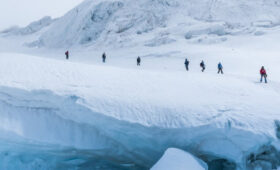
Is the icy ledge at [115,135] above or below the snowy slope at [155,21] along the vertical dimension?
below

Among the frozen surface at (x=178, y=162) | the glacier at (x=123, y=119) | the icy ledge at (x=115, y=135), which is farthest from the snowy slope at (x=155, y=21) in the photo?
the frozen surface at (x=178, y=162)

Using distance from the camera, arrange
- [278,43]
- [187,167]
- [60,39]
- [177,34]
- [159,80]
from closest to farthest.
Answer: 1. [187,167]
2. [159,80]
3. [278,43]
4. [177,34]
5. [60,39]

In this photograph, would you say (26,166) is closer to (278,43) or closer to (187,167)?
(187,167)

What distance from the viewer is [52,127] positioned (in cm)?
769

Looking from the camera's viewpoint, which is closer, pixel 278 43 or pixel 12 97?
pixel 12 97

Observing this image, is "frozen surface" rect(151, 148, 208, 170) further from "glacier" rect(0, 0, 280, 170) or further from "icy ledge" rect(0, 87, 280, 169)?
"icy ledge" rect(0, 87, 280, 169)

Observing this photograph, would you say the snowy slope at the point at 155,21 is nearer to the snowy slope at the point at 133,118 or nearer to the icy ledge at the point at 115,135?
the snowy slope at the point at 133,118

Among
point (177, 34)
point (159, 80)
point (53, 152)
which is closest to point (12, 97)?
point (53, 152)

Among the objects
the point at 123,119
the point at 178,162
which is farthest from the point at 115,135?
the point at 178,162

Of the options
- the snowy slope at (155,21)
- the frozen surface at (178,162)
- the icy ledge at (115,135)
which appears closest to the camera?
the frozen surface at (178,162)

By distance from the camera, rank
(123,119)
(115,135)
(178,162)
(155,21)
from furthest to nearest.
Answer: (155,21) < (115,135) < (123,119) < (178,162)

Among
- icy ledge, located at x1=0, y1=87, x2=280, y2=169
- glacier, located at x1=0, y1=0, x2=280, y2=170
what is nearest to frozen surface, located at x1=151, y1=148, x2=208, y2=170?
glacier, located at x1=0, y1=0, x2=280, y2=170

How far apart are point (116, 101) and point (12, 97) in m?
2.71

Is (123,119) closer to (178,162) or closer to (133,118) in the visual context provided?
(133,118)
